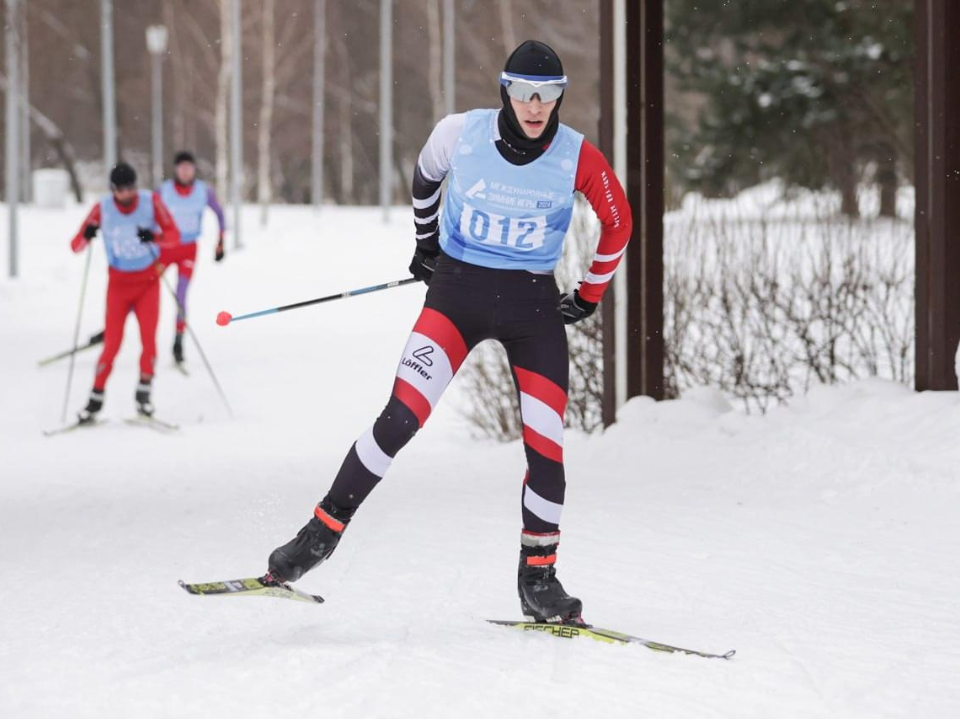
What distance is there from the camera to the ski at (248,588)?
4.60 metres

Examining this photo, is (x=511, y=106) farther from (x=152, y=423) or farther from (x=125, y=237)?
(x=152, y=423)

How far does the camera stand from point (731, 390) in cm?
981

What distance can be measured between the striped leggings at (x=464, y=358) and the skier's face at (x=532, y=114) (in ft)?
1.51

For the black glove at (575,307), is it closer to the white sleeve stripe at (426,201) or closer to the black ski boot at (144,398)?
the white sleeve stripe at (426,201)

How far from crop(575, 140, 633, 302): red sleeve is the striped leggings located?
0.19 m

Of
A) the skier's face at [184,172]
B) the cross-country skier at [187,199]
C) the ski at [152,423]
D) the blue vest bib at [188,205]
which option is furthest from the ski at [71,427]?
the skier's face at [184,172]

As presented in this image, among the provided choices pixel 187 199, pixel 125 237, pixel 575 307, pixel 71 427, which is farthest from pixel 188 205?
pixel 575 307

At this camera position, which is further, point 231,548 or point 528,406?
point 231,548

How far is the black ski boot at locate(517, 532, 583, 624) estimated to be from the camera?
15.3 feet

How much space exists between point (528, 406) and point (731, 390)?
5.39 metres

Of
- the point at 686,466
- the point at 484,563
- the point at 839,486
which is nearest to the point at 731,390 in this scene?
the point at 686,466

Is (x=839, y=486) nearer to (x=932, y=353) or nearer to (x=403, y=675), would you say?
(x=932, y=353)

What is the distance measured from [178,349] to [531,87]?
32.4 feet

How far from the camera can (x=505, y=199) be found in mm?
4574
